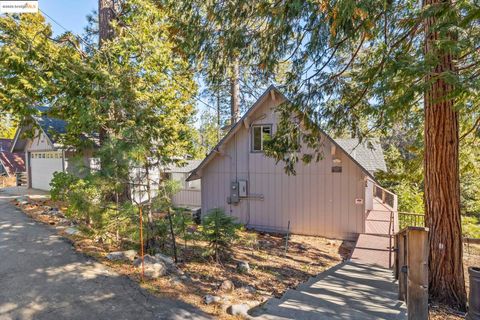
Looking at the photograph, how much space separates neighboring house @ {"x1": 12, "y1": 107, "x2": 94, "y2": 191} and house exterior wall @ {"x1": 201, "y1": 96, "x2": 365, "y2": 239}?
7.36 meters

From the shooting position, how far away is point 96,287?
4.71 metres

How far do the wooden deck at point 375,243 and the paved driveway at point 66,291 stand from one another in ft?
16.8

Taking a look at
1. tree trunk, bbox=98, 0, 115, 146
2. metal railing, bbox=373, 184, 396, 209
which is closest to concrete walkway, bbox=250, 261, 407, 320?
tree trunk, bbox=98, 0, 115, 146

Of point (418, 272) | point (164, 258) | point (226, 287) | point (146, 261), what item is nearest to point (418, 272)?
point (418, 272)

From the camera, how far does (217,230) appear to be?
6516mm

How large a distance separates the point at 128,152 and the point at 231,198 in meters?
6.81

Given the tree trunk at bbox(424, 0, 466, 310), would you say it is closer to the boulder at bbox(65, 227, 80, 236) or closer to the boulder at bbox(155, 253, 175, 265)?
the boulder at bbox(155, 253, 175, 265)

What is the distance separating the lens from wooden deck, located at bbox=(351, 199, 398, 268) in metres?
7.54

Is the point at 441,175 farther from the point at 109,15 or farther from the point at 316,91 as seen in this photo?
the point at 109,15

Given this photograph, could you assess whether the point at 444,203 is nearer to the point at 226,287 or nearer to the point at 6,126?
the point at 226,287

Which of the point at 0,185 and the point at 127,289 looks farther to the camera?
the point at 0,185

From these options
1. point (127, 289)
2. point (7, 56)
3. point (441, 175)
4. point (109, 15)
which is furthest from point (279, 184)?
point (7, 56)

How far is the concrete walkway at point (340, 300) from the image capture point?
4.08m

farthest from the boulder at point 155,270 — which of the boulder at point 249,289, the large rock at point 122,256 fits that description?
the boulder at point 249,289
